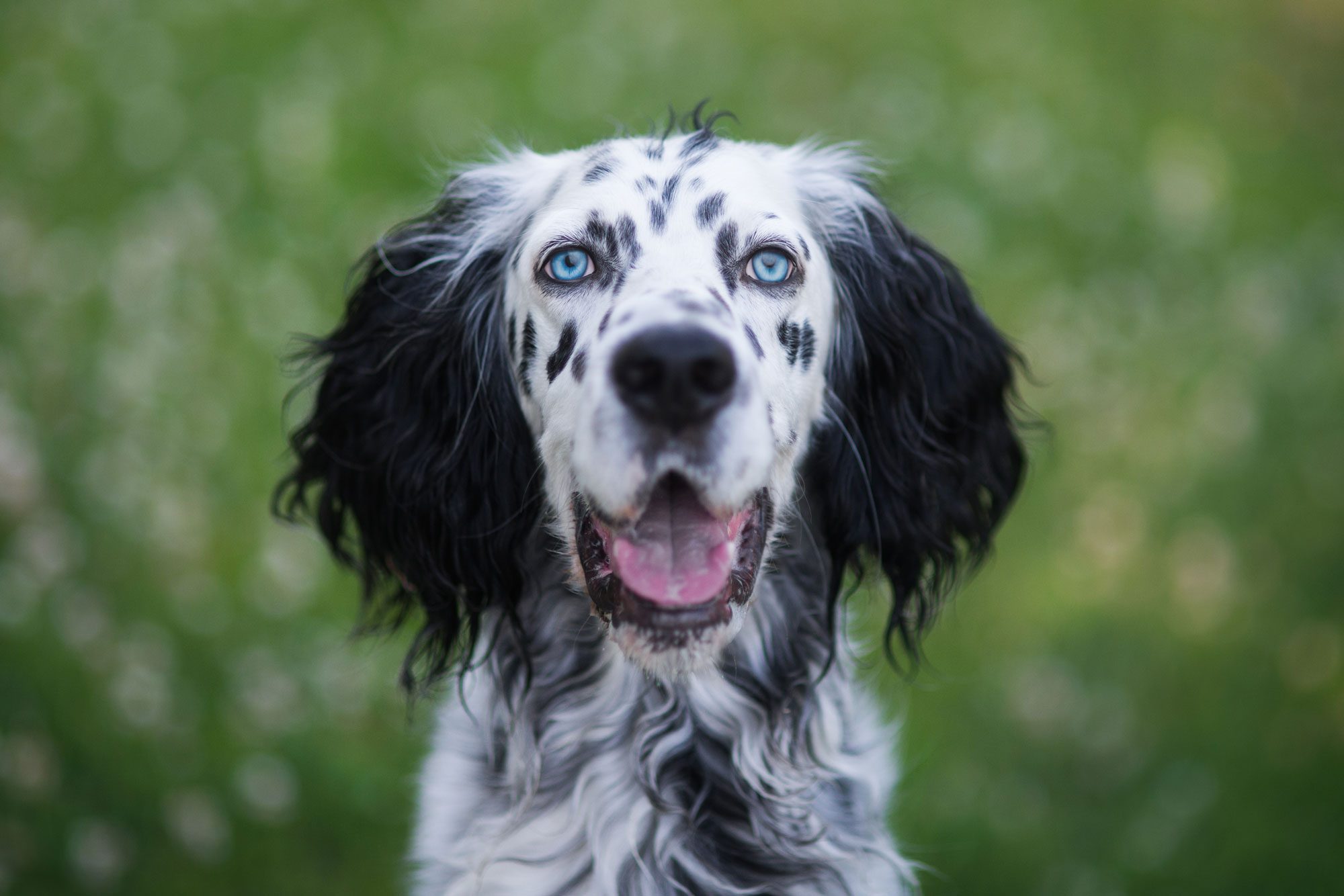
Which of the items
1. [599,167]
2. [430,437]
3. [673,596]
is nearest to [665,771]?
[673,596]

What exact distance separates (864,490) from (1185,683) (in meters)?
2.28

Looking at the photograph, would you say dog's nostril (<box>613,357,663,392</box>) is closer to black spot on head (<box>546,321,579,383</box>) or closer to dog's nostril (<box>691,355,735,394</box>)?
dog's nostril (<box>691,355,735,394</box>)

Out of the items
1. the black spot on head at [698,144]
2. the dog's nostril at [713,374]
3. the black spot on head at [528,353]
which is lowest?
the black spot on head at [528,353]

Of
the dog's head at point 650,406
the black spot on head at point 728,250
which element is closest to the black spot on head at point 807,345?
the dog's head at point 650,406

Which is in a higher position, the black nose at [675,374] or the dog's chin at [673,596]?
the black nose at [675,374]

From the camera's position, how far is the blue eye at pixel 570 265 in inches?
102

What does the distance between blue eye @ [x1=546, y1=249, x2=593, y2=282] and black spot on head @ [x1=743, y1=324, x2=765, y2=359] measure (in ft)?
1.17

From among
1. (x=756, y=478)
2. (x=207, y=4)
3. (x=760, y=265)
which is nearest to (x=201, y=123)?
(x=207, y=4)

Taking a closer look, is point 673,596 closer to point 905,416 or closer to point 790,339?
point 790,339

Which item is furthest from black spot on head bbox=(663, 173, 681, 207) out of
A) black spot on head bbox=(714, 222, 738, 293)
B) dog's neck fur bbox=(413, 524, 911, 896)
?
dog's neck fur bbox=(413, 524, 911, 896)

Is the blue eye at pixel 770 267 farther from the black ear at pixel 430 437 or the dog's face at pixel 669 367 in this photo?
the black ear at pixel 430 437

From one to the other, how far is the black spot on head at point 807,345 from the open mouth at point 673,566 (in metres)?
0.47

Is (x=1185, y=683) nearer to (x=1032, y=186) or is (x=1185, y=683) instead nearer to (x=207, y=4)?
(x=1032, y=186)

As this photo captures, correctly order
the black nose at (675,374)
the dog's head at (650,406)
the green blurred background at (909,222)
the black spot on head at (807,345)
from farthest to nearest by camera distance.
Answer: the green blurred background at (909,222)
the black spot on head at (807,345)
the dog's head at (650,406)
the black nose at (675,374)
